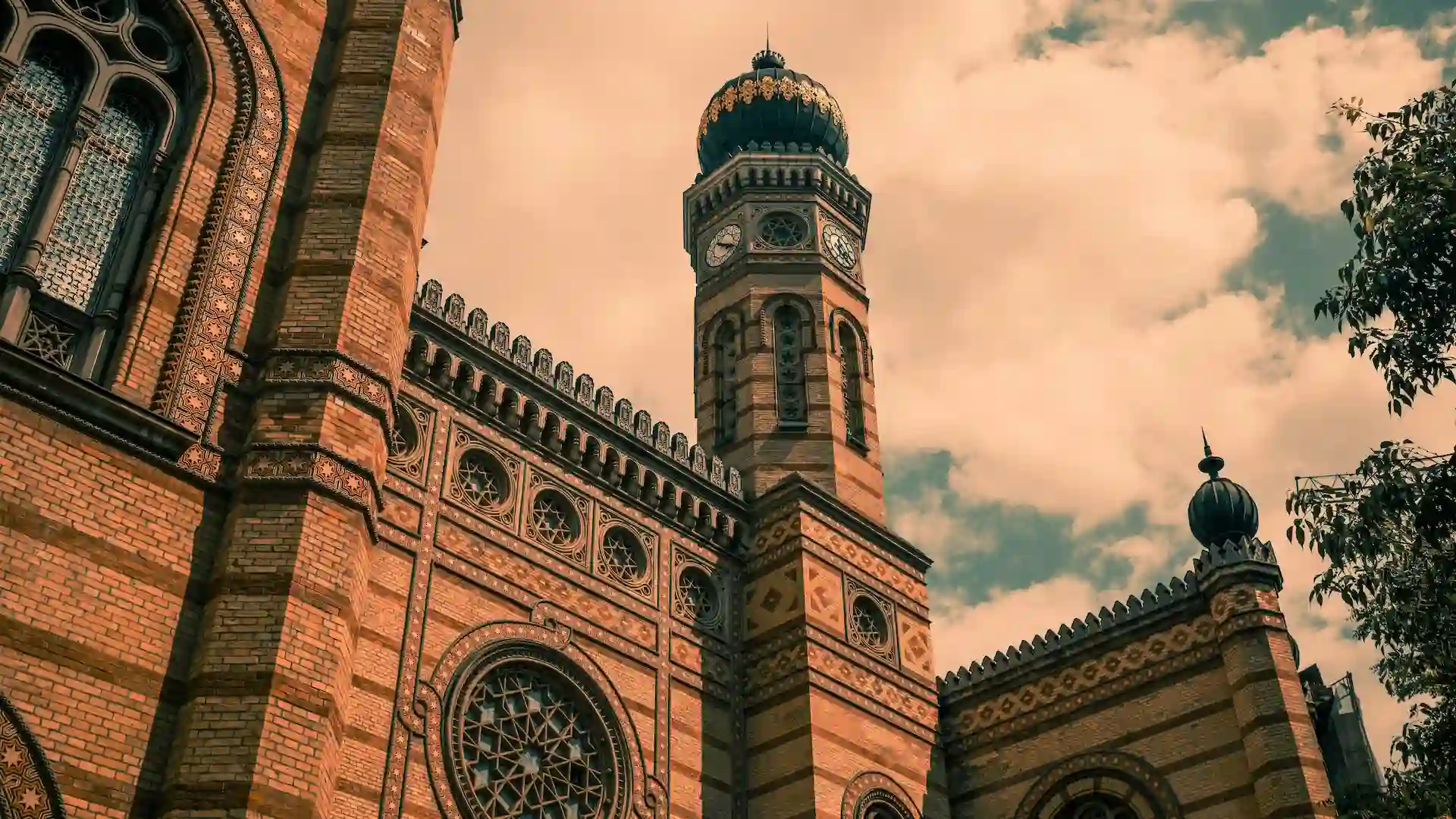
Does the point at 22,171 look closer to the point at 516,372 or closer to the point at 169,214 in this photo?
the point at 169,214

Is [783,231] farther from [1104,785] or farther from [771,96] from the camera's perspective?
[1104,785]

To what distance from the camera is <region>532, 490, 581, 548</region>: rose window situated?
1419cm

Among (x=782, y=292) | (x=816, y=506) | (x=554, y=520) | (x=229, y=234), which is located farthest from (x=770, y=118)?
(x=229, y=234)

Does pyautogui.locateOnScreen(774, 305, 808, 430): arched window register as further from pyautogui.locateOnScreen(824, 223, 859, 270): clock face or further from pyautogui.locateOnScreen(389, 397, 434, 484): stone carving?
pyautogui.locateOnScreen(389, 397, 434, 484): stone carving

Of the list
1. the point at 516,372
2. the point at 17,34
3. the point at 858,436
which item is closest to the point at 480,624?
the point at 516,372

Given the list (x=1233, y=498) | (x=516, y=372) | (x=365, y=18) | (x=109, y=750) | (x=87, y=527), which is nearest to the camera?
(x=109, y=750)

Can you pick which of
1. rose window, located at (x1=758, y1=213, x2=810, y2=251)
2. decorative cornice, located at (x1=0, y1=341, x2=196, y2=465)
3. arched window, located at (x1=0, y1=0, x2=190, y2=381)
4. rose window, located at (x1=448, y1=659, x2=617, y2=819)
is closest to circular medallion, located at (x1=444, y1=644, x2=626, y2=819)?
rose window, located at (x1=448, y1=659, x2=617, y2=819)

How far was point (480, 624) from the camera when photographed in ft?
42.0

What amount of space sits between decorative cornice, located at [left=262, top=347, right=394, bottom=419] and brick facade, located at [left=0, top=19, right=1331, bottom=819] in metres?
0.03

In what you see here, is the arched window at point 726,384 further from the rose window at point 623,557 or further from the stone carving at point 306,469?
the stone carving at point 306,469

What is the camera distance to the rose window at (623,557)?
1474 cm

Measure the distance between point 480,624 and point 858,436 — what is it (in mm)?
8254

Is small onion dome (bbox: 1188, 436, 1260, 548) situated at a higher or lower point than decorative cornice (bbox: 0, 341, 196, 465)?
higher

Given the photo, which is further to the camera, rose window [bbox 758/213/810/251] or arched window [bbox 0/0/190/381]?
rose window [bbox 758/213/810/251]
